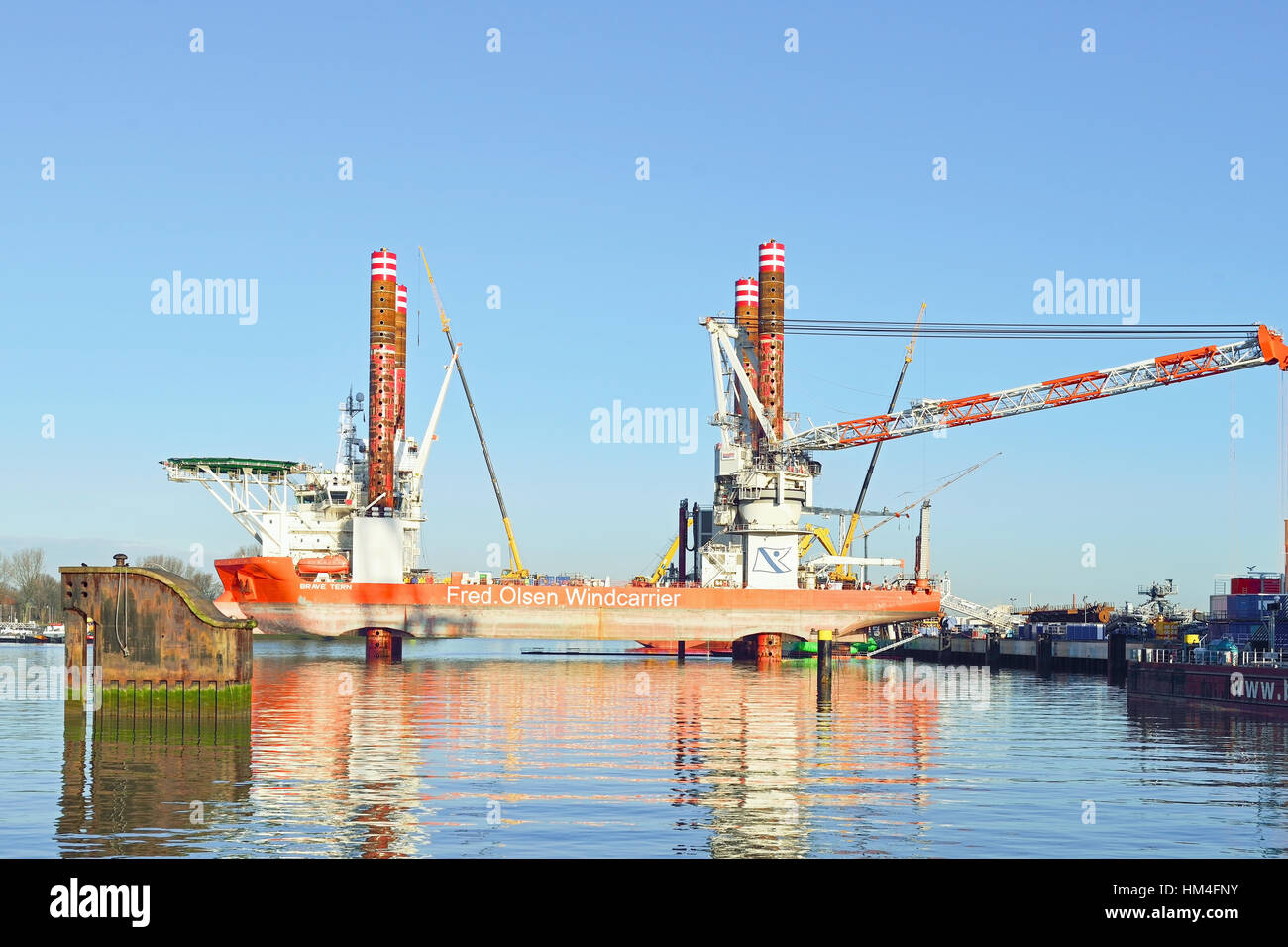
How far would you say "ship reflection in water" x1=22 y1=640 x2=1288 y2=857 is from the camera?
24.9 metres

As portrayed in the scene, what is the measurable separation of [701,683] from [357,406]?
4811cm

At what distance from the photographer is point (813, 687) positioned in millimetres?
74188

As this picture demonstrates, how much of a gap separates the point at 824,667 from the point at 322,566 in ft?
190

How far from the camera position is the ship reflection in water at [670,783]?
24891mm

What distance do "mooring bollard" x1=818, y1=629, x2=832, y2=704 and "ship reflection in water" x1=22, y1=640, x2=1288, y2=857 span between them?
1.18 metres

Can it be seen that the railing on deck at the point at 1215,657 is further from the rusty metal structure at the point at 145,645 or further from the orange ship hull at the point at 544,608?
the rusty metal structure at the point at 145,645

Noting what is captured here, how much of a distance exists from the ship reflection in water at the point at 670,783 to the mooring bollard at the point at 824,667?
1.18 m

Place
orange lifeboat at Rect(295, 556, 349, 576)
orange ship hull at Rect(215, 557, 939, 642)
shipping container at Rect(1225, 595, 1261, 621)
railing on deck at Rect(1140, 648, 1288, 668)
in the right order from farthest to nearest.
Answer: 1. orange lifeboat at Rect(295, 556, 349, 576)
2. orange ship hull at Rect(215, 557, 939, 642)
3. shipping container at Rect(1225, 595, 1261, 621)
4. railing on deck at Rect(1140, 648, 1288, 668)

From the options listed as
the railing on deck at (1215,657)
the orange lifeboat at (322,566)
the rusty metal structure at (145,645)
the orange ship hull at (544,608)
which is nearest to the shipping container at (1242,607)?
the railing on deck at (1215,657)
